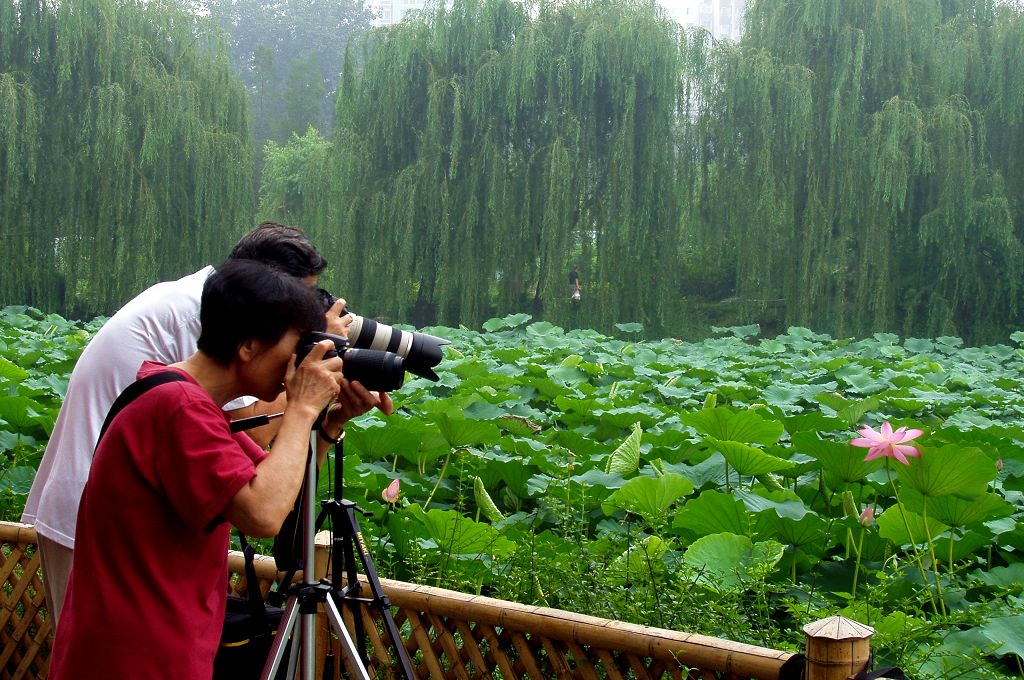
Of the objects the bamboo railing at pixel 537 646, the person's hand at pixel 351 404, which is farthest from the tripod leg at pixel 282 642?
the person's hand at pixel 351 404

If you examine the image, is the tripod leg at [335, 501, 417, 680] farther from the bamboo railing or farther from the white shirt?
the white shirt

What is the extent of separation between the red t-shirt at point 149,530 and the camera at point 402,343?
1.36ft

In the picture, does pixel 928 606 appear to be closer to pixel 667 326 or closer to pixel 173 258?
pixel 667 326

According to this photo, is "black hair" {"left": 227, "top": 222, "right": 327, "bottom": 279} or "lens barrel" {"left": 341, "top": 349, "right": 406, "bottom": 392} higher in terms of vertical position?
"black hair" {"left": 227, "top": 222, "right": 327, "bottom": 279}

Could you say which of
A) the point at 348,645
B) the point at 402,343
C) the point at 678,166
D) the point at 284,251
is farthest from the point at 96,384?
the point at 678,166

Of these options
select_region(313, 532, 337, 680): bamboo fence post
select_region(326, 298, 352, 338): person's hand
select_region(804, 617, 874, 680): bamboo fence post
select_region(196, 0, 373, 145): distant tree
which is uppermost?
select_region(196, 0, 373, 145): distant tree

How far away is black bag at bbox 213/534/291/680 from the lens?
133 cm

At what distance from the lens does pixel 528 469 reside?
2.51 meters

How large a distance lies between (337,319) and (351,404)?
141 millimetres

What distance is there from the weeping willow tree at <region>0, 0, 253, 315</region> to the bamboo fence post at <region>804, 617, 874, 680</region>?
9.54 meters

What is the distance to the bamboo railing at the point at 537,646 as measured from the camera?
1331 mm

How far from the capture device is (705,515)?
2.02 meters

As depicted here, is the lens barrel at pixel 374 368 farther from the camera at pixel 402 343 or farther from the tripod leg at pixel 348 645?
the tripod leg at pixel 348 645

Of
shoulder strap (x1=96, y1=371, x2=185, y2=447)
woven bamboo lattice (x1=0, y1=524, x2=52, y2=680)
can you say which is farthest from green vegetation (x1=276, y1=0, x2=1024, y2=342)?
shoulder strap (x1=96, y1=371, x2=185, y2=447)
